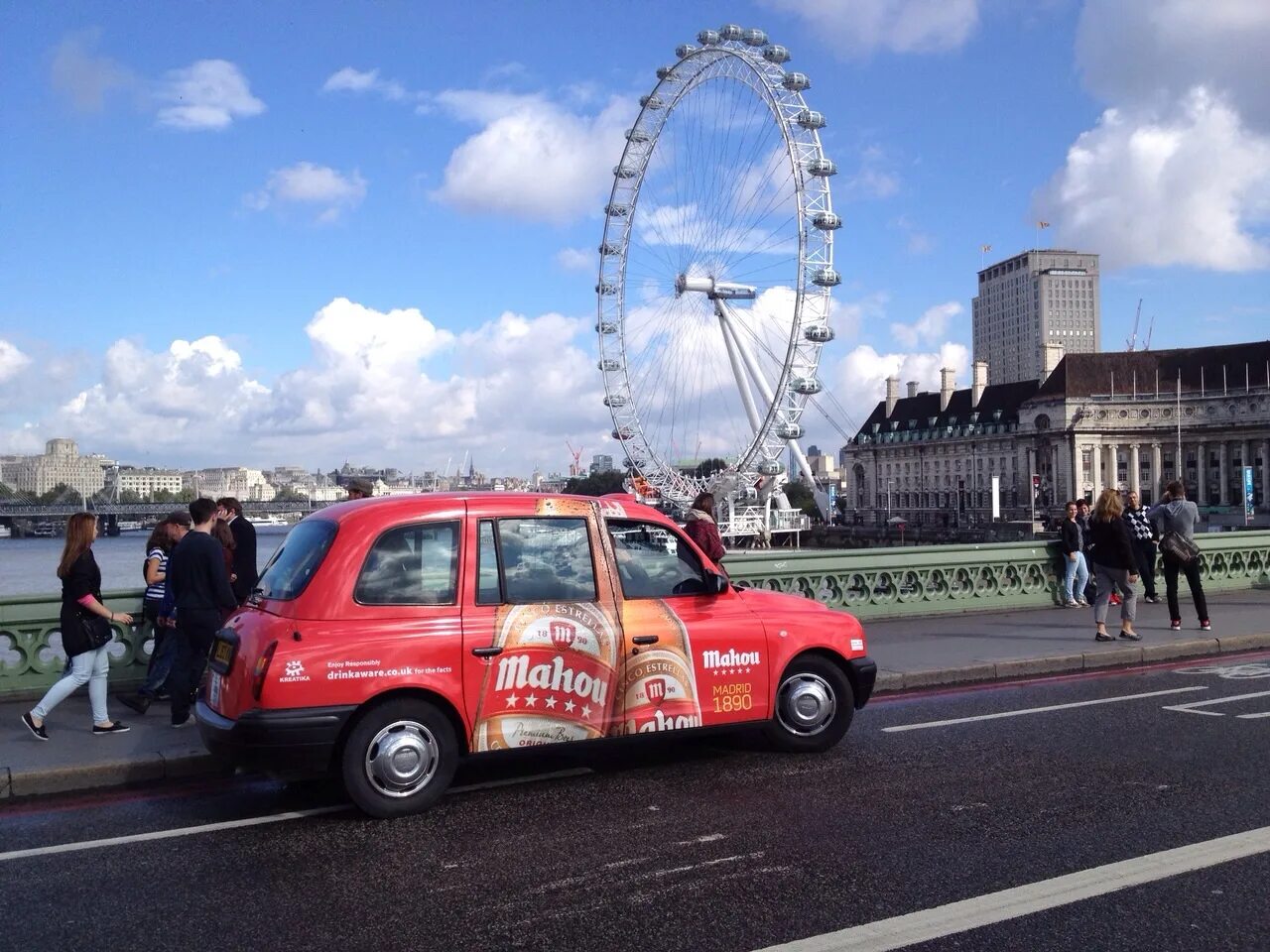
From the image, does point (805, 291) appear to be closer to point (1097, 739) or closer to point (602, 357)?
point (602, 357)

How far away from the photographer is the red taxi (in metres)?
7.11

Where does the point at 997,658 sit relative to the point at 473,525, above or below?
below

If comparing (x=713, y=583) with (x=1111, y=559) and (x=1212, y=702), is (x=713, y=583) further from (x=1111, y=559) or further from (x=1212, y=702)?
(x=1111, y=559)

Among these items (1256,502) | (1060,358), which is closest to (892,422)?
(1060,358)

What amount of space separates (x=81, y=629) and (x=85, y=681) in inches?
16.9

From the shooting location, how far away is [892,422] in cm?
19038

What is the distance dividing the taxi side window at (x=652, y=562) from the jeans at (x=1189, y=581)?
9.71 m

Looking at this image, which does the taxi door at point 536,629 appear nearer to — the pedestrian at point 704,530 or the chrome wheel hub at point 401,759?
the chrome wheel hub at point 401,759

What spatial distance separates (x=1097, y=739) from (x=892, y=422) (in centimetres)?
18539

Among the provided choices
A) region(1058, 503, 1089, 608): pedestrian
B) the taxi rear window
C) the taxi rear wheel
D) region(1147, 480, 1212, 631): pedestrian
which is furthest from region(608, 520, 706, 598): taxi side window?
region(1058, 503, 1089, 608): pedestrian

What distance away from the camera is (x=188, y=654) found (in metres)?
9.79

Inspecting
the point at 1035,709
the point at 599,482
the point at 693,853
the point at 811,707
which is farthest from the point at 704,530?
the point at 599,482

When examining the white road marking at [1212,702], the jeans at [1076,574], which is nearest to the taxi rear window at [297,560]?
the white road marking at [1212,702]

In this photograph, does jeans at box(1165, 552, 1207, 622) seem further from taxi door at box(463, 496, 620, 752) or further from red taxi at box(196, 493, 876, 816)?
taxi door at box(463, 496, 620, 752)
